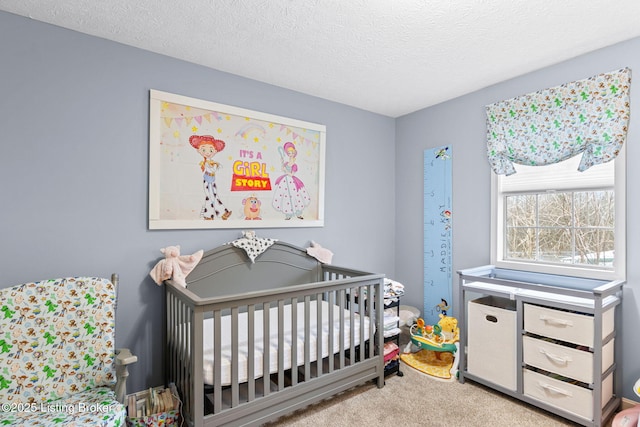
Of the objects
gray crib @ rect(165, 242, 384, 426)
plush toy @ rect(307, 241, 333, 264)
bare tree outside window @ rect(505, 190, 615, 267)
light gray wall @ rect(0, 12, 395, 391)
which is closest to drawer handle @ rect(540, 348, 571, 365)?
bare tree outside window @ rect(505, 190, 615, 267)

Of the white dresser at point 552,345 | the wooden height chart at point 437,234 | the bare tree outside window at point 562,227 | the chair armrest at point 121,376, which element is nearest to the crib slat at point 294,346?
the chair armrest at point 121,376

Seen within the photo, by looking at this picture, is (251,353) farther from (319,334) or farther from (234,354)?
(319,334)

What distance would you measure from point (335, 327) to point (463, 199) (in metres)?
1.68

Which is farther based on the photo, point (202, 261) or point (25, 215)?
point (202, 261)

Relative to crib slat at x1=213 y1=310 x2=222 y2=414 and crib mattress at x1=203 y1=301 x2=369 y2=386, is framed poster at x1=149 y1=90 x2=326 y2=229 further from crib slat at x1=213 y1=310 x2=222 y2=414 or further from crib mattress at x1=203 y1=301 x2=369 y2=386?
crib slat at x1=213 y1=310 x2=222 y2=414

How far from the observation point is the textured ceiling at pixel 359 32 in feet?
5.82

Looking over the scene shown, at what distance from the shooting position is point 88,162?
2.06 metres

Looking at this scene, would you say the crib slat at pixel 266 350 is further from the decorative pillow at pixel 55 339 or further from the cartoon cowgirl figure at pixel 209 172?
the cartoon cowgirl figure at pixel 209 172

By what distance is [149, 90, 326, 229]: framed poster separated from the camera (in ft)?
7.54

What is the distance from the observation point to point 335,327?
2.35 m

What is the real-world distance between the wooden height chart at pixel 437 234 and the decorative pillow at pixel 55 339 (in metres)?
2.70

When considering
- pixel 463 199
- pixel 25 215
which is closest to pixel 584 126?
pixel 463 199

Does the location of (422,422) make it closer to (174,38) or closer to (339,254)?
(339,254)

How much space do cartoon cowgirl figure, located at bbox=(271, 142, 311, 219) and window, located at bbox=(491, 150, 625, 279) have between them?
1652mm
